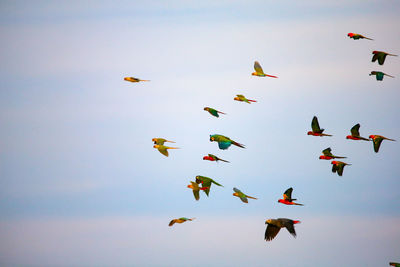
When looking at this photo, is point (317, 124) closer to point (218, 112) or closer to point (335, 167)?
point (335, 167)

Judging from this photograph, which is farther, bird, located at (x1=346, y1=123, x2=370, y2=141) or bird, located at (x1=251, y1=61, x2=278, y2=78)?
bird, located at (x1=251, y1=61, x2=278, y2=78)

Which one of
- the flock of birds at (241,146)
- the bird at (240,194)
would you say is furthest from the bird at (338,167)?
the bird at (240,194)

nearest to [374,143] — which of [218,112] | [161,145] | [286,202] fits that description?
[286,202]

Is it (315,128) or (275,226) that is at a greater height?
(315,128)

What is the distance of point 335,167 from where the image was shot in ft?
180

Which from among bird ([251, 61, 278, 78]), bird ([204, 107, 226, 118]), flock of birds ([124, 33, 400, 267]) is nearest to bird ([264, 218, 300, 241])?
flock of birds ([124, 33, 400, 267])

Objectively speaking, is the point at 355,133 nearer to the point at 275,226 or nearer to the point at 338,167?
the point at 338,167

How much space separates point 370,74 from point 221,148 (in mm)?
11966

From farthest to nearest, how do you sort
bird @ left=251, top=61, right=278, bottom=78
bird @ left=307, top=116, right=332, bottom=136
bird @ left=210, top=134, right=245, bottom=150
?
bird @ left=251, top=61, right=278, bottom=78, bird @ left=307, top=116, right=332, bottom=136, bird @ left=210, top=134, right=245, bottom=150

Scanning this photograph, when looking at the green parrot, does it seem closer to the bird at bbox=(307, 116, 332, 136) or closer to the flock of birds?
the flock of birds

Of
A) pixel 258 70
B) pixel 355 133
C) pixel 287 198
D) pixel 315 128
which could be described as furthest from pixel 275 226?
pixel 258 70

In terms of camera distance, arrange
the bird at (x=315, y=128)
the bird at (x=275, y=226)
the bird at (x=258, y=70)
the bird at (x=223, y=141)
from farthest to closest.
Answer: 1. the bird at (x=258, y=70)
2. the bird at (x=315, y=128)
3. the bird at (x=223, y=141)
4. the bird at (x=275, y=226)

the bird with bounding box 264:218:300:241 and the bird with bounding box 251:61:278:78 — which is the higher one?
the bird with bounding box 251:61:278:78

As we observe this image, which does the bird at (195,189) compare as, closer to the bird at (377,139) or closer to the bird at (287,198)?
the bird at (287,198)
